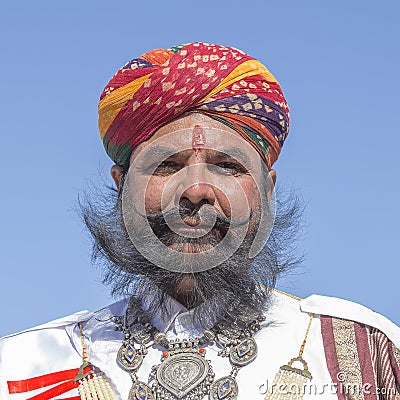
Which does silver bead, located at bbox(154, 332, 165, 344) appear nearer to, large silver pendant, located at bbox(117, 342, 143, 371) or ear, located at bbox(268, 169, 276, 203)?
large silver pendant, located at bbox(117, 342, 143, 371)

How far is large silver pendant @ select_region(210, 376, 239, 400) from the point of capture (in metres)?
4.77

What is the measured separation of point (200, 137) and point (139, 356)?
118cm

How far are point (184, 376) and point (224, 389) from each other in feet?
0.69

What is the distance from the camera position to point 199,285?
5.08 meters

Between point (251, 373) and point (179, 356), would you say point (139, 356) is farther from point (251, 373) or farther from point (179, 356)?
point (251, 373)

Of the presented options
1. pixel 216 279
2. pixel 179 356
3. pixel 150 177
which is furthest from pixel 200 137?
pixel 179 356

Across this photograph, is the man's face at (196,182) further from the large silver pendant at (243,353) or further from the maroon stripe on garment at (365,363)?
the maroon stripe on garment at (365,363)

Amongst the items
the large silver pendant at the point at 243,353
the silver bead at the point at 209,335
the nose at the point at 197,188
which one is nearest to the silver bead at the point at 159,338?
the silver bead at the point at 209,335

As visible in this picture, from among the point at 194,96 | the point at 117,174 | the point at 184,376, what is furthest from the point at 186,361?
the point at 194,96

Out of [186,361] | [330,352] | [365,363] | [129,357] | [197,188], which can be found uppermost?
[197,188]

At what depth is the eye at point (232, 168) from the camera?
16.7ft

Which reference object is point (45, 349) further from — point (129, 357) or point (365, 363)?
point (365, 363)

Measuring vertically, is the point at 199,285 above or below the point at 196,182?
below

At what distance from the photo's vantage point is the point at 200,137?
5078 millimetres
